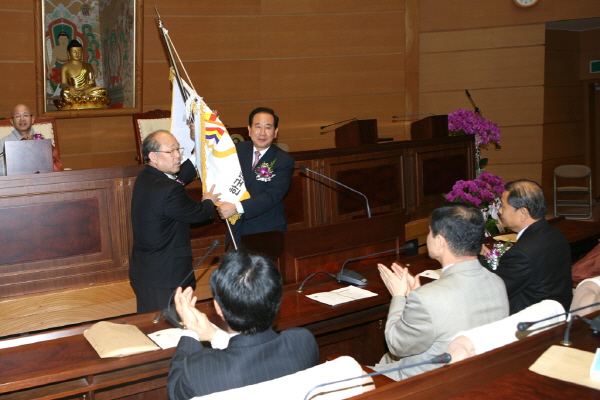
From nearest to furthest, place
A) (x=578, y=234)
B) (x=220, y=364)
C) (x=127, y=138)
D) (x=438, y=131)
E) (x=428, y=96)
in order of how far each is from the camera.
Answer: (x=220, y=364) < (x=578, y=234) < (x=438, y=131) < (x=127, y=138) < (x=428, y=96)

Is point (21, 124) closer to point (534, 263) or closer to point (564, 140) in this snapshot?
point (534, 263)

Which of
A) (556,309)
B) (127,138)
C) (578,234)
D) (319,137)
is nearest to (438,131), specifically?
(319,137)

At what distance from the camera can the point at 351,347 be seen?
9.50 feet

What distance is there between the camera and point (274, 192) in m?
3.35

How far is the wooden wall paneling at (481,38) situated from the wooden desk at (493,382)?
627 cm

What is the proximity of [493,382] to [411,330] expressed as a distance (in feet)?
1.69

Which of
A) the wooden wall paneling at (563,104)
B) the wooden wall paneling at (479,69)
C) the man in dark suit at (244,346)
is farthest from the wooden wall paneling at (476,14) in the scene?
the man in dark suit at (244,346)

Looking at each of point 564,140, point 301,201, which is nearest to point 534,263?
point 301,201

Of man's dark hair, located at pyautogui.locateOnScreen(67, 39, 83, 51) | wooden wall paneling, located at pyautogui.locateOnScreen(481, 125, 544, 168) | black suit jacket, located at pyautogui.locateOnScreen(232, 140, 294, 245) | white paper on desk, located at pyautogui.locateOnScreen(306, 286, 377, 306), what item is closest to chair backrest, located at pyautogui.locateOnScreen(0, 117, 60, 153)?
man's dark hair, located at pyautogui.locateOnScreen(67, 39, 83, 51)

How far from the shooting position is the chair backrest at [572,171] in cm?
716

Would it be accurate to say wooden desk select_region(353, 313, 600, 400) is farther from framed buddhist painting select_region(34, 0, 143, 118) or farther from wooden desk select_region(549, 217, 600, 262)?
framed buddhist painting select_region(34, 0, 143, 118)

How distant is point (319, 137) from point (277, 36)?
1.27m

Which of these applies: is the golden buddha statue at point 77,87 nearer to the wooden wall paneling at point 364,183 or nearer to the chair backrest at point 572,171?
the wooden wall paneling at point 364,183

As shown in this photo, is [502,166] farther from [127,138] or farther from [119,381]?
[119,381]
